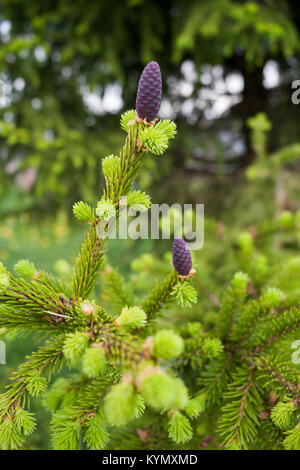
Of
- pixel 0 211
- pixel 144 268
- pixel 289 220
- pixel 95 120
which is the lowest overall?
pixel 144 268

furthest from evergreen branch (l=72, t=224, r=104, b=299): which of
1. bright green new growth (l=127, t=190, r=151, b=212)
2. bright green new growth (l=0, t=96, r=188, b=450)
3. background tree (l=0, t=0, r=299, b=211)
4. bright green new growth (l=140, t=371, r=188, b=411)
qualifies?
background tree (l=0, t=0, r=299, b=211)

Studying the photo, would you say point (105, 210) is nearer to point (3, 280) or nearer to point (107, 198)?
point (107, 198)

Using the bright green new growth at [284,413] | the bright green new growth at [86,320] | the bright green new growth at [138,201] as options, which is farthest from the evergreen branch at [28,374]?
the bright green new growth at [284,413]

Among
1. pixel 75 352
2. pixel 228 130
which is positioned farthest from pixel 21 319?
pixel 228 130

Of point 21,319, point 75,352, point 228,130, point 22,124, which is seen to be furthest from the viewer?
point 228,130

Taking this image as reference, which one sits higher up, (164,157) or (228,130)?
(228,130)

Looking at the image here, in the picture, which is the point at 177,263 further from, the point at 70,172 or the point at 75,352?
the point at 70,172

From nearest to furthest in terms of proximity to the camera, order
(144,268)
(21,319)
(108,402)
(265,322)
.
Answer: (108,402) < (21,319) < (265,322) < (144,268)

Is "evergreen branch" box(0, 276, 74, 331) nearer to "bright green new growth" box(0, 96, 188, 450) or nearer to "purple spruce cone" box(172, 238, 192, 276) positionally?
"bright green new growth" box(0, 96, 188, 450)
